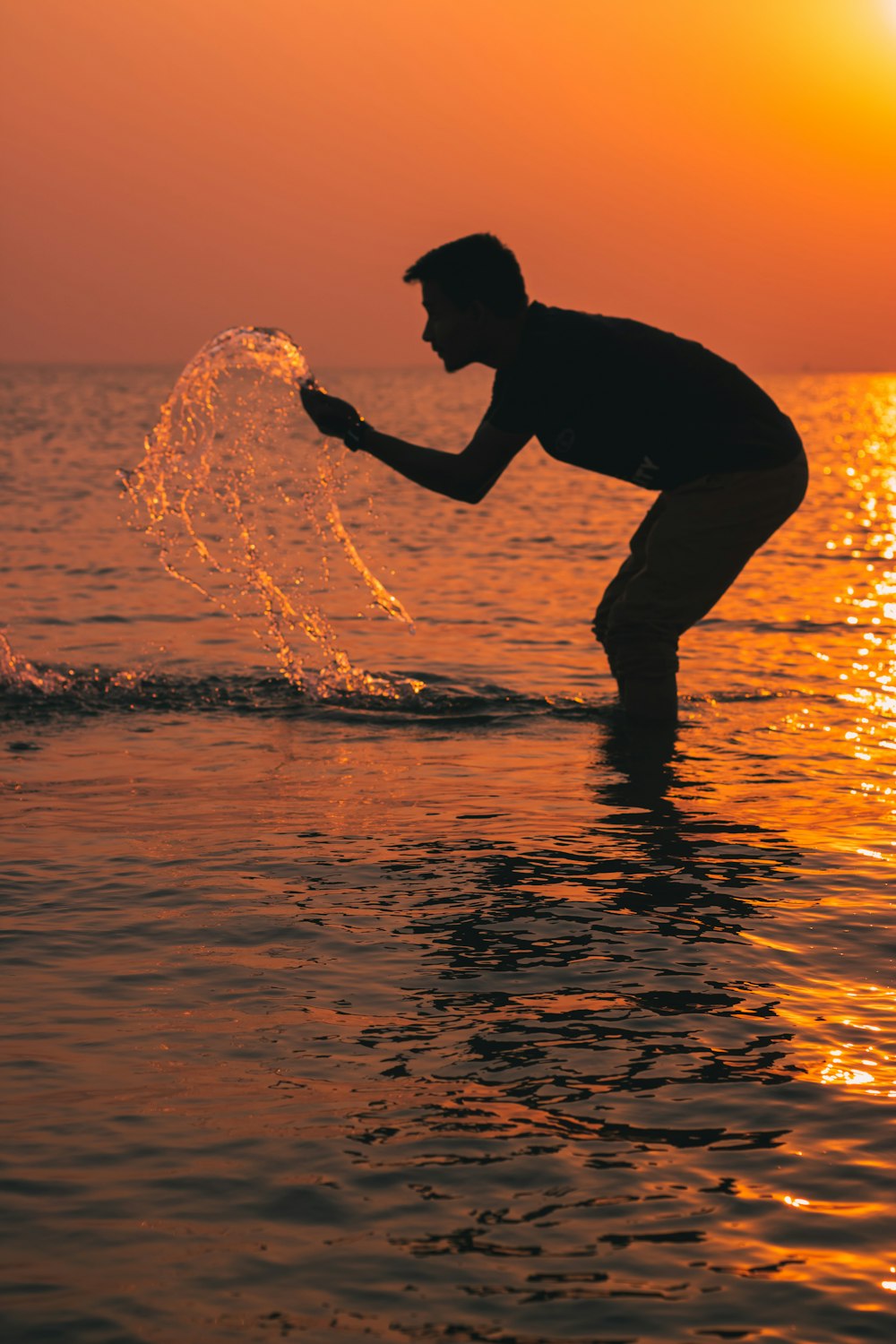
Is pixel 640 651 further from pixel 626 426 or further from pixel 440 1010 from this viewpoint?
pixel 440 1010

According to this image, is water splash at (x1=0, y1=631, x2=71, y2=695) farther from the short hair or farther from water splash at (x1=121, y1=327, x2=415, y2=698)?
the short hair

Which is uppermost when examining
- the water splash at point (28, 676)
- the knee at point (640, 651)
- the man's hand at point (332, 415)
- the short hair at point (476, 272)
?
the short hair at point (476, 272)

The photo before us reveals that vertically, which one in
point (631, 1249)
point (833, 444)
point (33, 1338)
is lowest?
point (33, 1338)

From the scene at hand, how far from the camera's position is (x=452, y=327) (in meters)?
6.78

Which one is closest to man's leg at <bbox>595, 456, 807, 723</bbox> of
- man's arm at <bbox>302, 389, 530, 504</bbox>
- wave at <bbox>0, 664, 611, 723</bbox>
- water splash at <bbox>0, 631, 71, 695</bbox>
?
man's arm at <bbox>302, 389, 530, 504</bbox>

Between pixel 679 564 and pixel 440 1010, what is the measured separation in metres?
3.58

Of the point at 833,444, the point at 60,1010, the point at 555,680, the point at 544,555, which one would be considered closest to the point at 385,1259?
the point at 60,1010

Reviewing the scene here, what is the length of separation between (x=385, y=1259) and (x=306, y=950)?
200 centimetres

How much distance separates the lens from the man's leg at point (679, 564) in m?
7.62

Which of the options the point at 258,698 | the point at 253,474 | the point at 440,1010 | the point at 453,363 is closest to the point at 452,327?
the point at 453,363

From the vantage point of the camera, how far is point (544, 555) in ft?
77.1

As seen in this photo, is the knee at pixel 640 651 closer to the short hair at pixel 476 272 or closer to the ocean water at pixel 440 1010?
the ocean water at pixel 440 1010

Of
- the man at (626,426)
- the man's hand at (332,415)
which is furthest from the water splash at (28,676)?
the man's hand at (332,415)

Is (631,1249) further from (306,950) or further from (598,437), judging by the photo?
(598,437)
